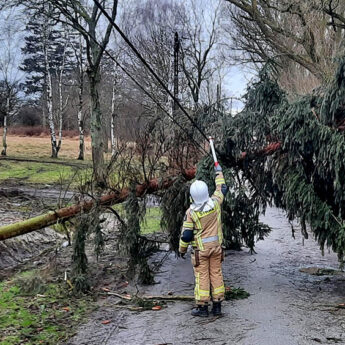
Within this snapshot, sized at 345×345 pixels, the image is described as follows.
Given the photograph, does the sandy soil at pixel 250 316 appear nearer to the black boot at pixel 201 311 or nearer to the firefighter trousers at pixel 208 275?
the black boot at pixel 201 311

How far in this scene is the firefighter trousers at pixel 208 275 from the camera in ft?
19.7

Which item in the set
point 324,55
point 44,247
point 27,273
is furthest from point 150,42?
point 27,273

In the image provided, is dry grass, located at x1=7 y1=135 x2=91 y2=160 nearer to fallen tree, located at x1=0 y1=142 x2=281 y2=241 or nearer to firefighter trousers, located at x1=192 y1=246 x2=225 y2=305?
fallen tree, located at x1=0 y1=142 x2=281 y2=241

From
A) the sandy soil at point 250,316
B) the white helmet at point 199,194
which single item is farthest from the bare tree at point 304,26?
the white helmet at point 199,194

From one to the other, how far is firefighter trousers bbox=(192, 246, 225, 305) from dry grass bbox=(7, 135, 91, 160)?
26619mm

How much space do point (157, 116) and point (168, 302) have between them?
332 cm

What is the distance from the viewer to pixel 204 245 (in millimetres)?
6047

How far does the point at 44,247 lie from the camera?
10320 mm

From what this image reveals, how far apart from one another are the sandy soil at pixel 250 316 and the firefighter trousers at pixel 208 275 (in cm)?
29

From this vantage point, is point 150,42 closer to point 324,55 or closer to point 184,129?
point 324,55

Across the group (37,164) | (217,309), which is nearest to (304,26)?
(217,309)

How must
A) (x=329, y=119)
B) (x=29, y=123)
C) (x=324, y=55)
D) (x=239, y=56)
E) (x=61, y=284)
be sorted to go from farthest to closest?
(x=29, y=123)
(x=239, y=56)
(x=324, y=55)
(x=61, y=284)
(x=329, y=119)

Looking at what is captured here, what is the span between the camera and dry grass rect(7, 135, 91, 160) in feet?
107

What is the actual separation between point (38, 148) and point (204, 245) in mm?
31719
